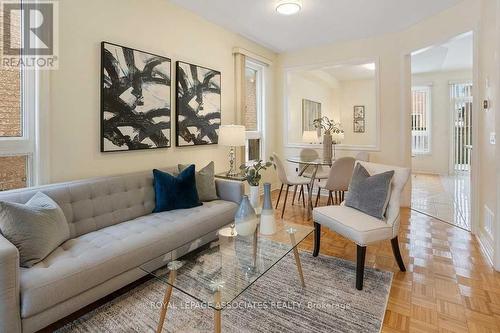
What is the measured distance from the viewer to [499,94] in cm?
243

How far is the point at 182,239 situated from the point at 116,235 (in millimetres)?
489

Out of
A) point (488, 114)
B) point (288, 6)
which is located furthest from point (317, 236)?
point (288, 6)

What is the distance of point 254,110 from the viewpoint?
525cm

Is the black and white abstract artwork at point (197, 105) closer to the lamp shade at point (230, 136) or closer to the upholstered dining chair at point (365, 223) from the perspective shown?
the lamp shade at point (230, 136)

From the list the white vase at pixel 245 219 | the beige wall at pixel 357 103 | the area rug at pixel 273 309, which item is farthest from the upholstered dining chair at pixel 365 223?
the beige wall at pixel 357 103

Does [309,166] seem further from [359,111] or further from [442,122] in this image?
[442,122]

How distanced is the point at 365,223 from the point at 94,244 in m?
1.99

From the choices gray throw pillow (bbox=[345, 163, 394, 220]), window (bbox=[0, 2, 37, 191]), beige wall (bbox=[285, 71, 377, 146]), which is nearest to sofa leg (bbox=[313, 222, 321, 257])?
gray throw pillow (bbox=[345, 163, 394, 220])

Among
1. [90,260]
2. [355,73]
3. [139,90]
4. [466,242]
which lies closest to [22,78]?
[139,90]

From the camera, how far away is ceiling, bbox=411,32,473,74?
5320mm

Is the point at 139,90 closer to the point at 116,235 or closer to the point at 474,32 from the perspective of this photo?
the point at 116,235

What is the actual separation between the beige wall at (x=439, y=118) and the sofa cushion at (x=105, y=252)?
23.6 feet

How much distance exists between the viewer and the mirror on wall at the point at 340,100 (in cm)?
676

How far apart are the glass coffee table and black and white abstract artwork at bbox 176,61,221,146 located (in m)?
1.74
